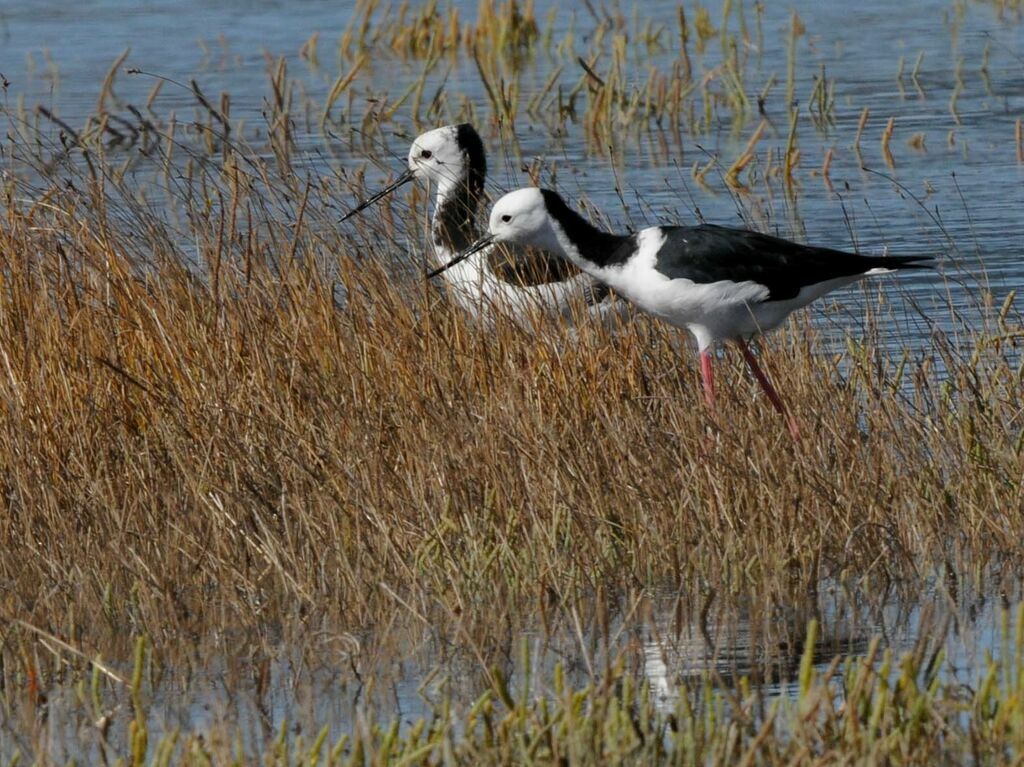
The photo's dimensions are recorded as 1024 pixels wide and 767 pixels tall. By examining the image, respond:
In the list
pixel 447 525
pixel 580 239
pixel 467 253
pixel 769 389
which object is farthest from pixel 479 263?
pixel 447 525

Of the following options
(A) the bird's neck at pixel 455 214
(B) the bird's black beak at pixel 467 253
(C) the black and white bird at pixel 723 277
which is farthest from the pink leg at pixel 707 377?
(A) the bird's neck at pixel 455 214

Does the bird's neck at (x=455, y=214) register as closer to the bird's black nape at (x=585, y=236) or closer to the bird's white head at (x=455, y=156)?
the bird's white head at (x=455, y=156)

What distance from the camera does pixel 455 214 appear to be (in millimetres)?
8266

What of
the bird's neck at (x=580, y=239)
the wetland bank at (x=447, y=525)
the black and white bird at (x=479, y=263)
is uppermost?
the bird's neck at (x=580, y=239)

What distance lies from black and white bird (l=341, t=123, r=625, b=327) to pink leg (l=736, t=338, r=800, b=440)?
1.65 feet

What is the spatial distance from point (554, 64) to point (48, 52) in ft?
14.5

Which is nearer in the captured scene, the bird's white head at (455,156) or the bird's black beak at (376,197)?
the bird's black beak at (376,197)

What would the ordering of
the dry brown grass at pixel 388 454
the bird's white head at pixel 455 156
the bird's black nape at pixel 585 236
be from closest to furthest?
1. the dry brown grass at pixel 388 454
2. the bird's black nape at pixel 585 236
3. the bird's white head at pixel 455 156

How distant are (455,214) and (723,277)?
233 centimetres

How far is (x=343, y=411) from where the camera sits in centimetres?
584

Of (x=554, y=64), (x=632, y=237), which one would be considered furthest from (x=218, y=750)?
(x=554, y=64)

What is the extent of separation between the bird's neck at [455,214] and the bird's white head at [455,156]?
0.03 metres

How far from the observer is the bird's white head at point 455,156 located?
834 centimetres

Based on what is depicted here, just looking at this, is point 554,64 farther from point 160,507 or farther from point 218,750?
point 218,750
